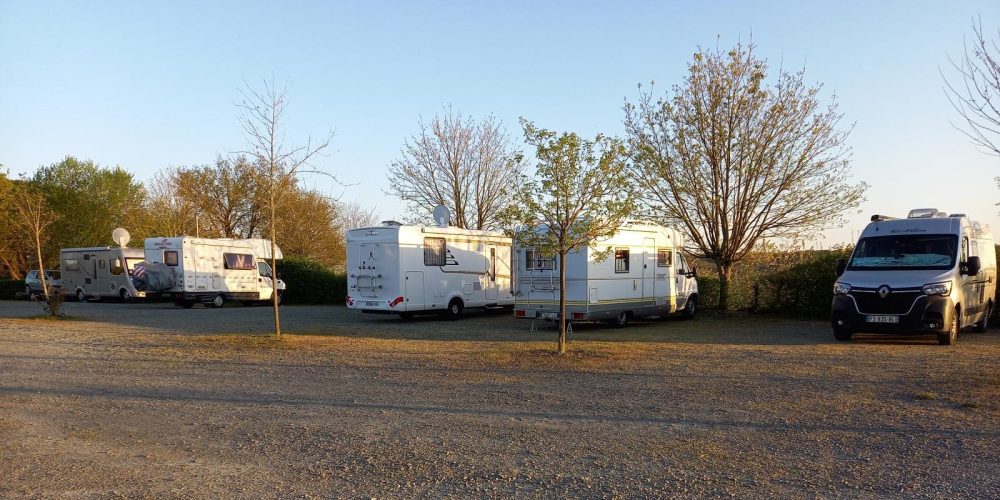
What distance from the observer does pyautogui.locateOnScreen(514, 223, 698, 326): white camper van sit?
53.5 feet

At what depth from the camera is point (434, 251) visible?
65.0 feet

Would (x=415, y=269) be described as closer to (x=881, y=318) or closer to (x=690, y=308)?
(x=690, y=308)

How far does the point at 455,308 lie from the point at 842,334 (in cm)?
1028

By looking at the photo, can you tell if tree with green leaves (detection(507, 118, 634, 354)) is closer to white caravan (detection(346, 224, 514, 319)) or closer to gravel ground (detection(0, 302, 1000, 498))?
gravel ground (detection(0, 302, 1000, 498))

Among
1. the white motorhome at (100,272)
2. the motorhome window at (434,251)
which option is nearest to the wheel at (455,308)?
the motorhome window at (434,251)

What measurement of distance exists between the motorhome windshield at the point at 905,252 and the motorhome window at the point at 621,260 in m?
4.84

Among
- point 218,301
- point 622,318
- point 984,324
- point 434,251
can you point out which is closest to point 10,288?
point 218,301

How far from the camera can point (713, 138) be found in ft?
64.2

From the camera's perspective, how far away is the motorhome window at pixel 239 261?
28344 mm

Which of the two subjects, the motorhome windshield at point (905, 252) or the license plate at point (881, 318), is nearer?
the license plate at point (881, 318)

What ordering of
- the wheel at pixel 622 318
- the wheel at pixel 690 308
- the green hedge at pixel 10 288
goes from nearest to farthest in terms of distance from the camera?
1. the wheel at pixel 622 318
2. the wheel at pixel 690 308
3. the green hedge at pixel 10 288

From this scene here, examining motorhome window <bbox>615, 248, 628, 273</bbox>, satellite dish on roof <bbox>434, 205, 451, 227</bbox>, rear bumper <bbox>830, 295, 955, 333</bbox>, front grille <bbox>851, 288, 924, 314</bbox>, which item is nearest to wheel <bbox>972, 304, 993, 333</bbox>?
rear bumper <bbox>830, 295, 955, 333</bbox>

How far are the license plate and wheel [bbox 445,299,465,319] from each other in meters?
10.8

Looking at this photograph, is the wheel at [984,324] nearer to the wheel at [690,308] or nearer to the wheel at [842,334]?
the wheel at [842,334]
